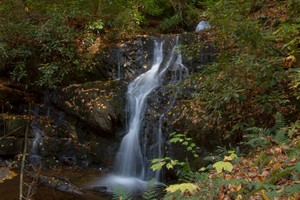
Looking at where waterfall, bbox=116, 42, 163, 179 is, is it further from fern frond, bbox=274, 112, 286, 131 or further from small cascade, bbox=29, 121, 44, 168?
fern frond, bbox=274, 112, 286, 131

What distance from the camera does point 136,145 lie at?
25.7 feet

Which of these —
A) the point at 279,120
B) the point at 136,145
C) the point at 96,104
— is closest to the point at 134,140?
the point at 136,145

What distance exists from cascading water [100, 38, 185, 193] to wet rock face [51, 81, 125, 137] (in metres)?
0.36

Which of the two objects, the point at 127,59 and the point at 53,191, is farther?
the point at 127,59

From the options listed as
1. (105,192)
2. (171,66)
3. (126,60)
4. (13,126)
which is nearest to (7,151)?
(13,126)

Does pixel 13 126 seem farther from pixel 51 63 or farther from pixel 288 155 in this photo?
pixel 288 155

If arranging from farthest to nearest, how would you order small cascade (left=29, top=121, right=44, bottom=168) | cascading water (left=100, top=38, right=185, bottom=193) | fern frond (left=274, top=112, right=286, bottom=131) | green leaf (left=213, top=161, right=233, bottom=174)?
1. small cascade (left=29, top=121, right=44, bottom=168)
2. cascading water (left=100, top=38, right=185, bottom=193)
3. fern frond (left=274, top=112, right=286, bottom=131)
4. green leaf (left=213, top=161, right=233, bottom=174)

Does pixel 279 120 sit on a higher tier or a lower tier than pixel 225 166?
higher

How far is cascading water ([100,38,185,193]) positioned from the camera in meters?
7.27

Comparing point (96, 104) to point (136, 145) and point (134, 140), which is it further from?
point (136, 145)

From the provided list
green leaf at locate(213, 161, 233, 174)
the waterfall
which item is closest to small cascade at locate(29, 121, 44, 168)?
the waterfall

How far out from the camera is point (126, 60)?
9719 millimetres

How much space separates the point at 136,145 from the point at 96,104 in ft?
5.23

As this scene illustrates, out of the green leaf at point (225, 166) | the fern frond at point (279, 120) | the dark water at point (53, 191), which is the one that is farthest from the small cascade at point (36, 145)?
the green leaf at point (225, 166)
